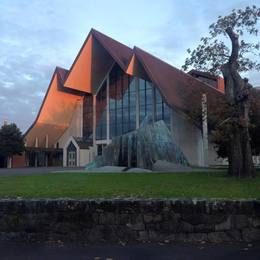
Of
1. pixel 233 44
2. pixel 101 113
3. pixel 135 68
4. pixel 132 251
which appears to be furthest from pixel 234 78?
pixel 101 113

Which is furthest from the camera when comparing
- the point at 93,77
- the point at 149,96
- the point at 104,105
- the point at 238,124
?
the point at 104,105

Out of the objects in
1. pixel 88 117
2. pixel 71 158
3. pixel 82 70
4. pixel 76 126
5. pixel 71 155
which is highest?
pixel 82 70

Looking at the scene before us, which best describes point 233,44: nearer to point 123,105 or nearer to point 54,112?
point 123,105

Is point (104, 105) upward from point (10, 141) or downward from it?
upward

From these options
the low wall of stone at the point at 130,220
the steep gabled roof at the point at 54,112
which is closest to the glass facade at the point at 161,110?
the steep gabled roof at the point at 54,112

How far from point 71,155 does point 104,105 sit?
27.4ft

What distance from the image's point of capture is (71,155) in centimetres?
5769

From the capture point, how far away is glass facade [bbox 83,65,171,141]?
5172 centimetres

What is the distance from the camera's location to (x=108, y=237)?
7336 millimetres

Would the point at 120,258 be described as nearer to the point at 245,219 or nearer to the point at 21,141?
the point at 245,219

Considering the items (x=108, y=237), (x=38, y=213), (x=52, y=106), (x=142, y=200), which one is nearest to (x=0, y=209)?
(x=38, y=213)

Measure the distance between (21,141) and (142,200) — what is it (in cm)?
4910

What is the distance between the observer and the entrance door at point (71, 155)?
57094 mm

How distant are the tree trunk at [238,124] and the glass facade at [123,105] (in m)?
33.1
